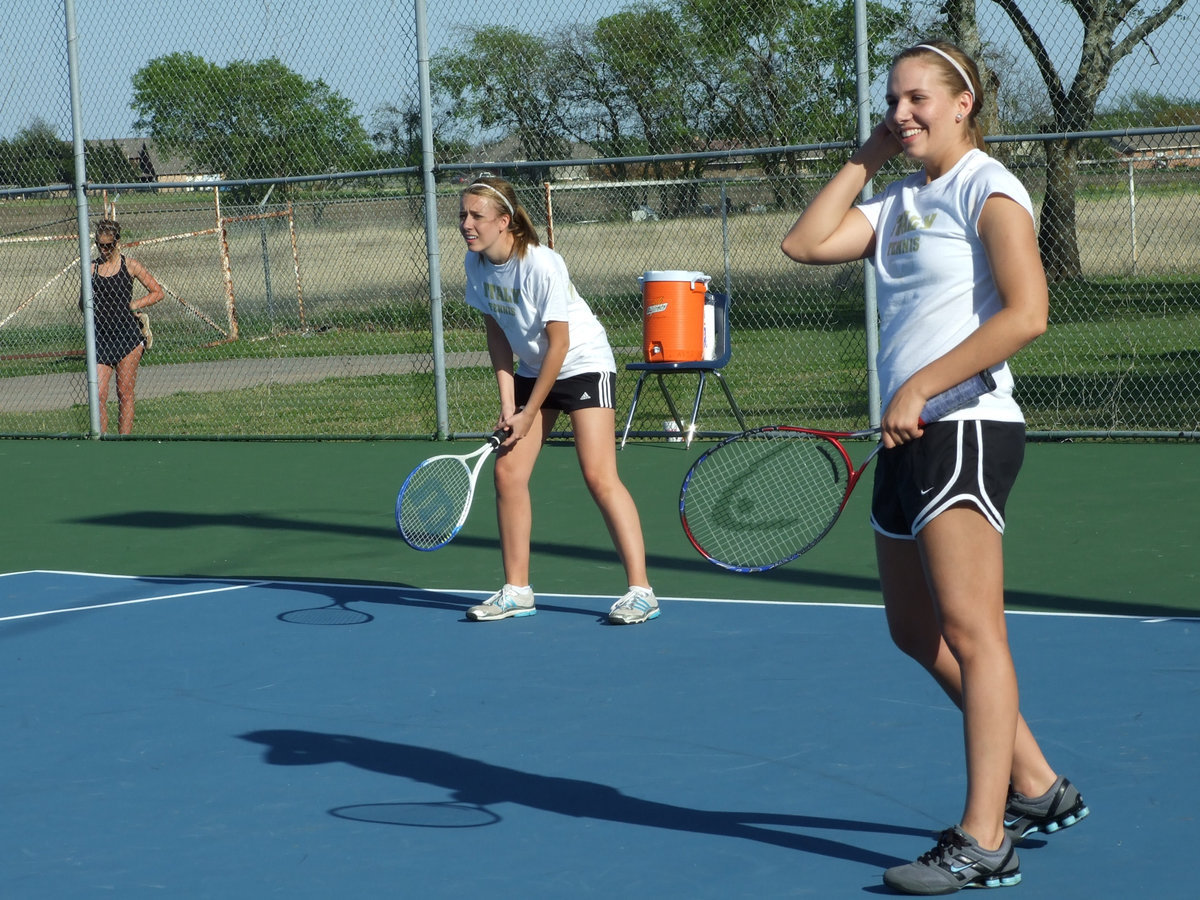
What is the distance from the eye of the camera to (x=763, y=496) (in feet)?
14.8

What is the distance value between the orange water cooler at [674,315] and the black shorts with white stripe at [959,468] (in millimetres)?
6885

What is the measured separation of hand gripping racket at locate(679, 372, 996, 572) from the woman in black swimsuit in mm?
8203

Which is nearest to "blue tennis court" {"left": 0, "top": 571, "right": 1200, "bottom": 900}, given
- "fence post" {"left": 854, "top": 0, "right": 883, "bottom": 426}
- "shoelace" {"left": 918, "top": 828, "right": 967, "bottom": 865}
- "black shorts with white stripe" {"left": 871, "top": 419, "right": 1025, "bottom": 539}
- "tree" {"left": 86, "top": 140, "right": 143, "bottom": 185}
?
"shoelace" {"left": 918, "top": 828, "right": 967, "bottom": 865}

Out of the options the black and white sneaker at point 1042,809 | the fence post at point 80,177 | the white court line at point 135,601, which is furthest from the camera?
the fence post at point 80,177

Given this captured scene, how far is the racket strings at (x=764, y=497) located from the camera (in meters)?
4.11

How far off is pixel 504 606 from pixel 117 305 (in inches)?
279

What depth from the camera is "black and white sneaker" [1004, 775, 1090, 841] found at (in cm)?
343

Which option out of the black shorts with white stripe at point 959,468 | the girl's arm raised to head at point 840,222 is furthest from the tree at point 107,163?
the black shorts with white stripe at point 959,468

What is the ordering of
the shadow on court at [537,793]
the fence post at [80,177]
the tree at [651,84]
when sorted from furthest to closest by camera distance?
the fence post at [80,177], the tree at [651,84], the shadow on court at [537,793]

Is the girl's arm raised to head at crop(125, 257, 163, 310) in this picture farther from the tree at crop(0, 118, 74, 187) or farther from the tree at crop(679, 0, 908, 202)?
the tree at crop(679, 0, 908, 202)

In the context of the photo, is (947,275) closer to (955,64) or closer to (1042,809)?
(955,64)

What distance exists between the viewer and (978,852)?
3.14 m

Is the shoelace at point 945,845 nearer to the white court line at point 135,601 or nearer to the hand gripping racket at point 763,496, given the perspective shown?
the hand gripping racket at point 763,496

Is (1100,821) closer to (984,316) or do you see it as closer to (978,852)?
(978,852)
